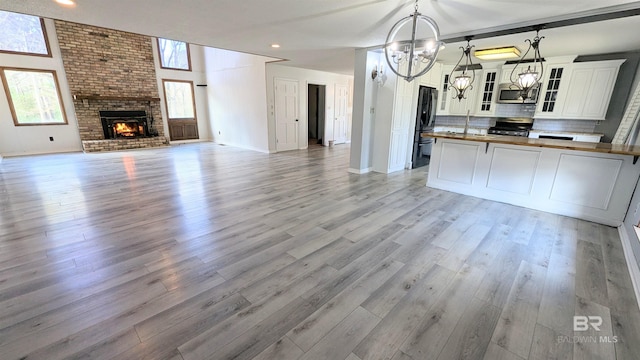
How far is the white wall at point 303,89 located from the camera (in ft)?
24.7

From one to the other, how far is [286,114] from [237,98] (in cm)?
178

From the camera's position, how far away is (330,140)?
9570 mm

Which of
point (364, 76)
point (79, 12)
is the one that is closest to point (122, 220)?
point (79, 12)

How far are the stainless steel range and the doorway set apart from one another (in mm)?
5388

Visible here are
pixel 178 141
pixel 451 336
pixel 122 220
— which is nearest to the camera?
pixel 451 336

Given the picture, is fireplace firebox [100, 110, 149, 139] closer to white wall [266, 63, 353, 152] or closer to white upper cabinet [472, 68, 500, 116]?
white wall [266, 63, 353, 152]

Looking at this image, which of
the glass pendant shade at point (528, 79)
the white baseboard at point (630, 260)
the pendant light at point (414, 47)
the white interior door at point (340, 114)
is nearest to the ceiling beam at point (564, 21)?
the glass pendant shade at point (528, 79)

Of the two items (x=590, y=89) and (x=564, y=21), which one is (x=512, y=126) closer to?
(x=590, y=89)

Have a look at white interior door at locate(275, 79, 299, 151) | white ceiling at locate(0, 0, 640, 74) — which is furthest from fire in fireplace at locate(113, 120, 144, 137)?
white ceiling at locate(0, 0, 640, 74)

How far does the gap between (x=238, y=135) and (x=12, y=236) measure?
6.45 m

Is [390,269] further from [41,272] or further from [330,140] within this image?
[330,140]

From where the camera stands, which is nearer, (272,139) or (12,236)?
(12,236)

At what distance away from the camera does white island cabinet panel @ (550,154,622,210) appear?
10.4 ft

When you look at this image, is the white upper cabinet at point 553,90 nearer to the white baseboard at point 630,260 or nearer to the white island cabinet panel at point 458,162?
the white island cabinet panel at point 458,162
